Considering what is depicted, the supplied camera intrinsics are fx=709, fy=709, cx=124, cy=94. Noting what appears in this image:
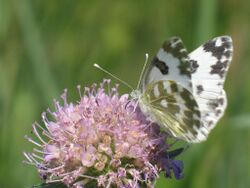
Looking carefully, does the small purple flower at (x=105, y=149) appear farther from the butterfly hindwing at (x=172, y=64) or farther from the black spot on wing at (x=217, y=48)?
the black spot on wing at (x=217, y=48)

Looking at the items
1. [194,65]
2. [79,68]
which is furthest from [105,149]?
[79,68]

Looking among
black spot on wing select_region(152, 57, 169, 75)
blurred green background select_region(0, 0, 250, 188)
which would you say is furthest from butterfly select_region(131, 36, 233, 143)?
blurred green background select_region(0, 0, 250, 188)

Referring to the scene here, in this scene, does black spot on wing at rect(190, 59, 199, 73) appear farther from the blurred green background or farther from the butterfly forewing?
the blurred green background

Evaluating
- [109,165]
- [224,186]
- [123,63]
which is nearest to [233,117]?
[224,186]

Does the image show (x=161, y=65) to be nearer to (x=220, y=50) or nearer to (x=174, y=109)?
(x=174, y=109)

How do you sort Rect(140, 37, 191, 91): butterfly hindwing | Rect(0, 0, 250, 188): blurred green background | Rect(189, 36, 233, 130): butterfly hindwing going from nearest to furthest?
Rect(140, 37, 191, 91): butterfly hindwing < Rect(189, 36, 233, 130): butterfly hindwing < Rect(0, 0, 250, 188): blurred green background

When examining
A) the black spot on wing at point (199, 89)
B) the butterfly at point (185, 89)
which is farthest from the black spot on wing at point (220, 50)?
the black spot on wing at point (199, 89)

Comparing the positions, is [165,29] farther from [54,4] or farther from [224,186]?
[224,186]
